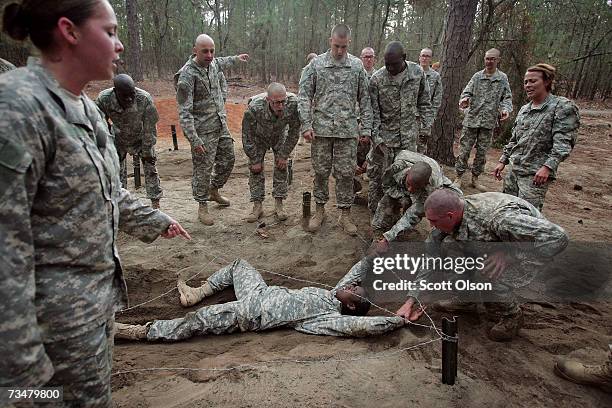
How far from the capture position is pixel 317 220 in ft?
16.9

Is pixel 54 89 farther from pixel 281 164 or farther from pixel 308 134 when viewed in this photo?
pixel 281 164

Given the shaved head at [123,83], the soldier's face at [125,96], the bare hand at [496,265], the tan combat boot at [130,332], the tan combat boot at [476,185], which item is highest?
the shaved head at [123,83]

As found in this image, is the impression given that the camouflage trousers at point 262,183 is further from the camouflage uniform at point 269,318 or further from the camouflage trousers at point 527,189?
the camouflage trousers at point 527,189

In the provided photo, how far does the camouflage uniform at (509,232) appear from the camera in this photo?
2.71 m

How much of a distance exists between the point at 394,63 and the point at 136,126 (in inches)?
134

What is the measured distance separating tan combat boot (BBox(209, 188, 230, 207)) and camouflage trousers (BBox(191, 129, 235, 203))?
291 mm

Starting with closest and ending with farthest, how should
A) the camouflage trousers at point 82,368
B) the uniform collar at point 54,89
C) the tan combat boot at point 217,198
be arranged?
the uniform collar at point 54,89
the camouflage trousers at point 82,368
the tan combat boot at point 217,198

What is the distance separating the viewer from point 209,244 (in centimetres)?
486

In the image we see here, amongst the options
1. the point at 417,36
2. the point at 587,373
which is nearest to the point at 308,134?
the point at 587,373

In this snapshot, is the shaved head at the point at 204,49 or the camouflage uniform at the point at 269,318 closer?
the camouflage uniform at the point at 269,318

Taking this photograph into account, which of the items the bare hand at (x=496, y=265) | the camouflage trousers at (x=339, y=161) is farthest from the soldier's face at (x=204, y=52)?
the bare hand at (x=496, y=265)

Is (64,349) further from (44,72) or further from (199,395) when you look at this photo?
(199,395)

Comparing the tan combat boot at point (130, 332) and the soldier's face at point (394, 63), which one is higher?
the soldier's face at point (394, 63)

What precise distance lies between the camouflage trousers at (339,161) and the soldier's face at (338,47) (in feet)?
3.13
